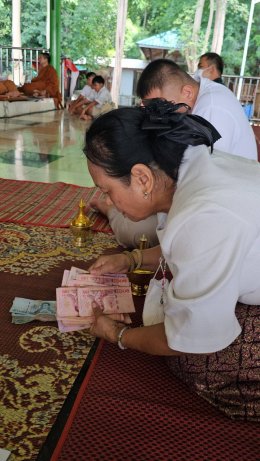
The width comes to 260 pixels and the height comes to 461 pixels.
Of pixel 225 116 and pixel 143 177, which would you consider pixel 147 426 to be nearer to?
pixel 143 177

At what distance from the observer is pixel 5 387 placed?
1459 mm

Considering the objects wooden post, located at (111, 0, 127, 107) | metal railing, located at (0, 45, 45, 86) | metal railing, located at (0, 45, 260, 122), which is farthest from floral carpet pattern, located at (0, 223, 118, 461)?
wooden post, located at (111, 0, 127, 107)

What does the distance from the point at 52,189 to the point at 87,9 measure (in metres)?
17.2

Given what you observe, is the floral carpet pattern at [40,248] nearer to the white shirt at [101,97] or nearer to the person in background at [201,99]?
the person in background at [201,99]

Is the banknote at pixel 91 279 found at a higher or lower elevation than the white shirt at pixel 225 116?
lower

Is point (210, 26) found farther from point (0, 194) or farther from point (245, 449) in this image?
point (245, 449)

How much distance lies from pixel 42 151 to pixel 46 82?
618 centimetres

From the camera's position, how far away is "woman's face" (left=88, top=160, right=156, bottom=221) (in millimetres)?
1160

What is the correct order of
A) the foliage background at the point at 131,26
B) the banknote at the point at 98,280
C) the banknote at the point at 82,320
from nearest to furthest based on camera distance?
the banknote at the point at 82,320 < the banknote at the point at 98,280 < the foliage background at the point at 131,26

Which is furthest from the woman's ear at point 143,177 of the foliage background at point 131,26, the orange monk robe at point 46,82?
the foliage background at point 131,26

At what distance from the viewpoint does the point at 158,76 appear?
2293 mm

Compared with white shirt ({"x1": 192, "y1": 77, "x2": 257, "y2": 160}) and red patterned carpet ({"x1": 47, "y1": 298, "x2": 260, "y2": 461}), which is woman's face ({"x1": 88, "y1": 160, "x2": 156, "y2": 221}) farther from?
white shirt ({"x1": 192, "y1": 77, "x2": 257, "y2": 160})

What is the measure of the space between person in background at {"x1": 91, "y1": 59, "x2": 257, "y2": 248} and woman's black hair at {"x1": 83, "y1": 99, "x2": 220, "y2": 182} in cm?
121

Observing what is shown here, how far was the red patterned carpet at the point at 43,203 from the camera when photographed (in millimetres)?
3100
